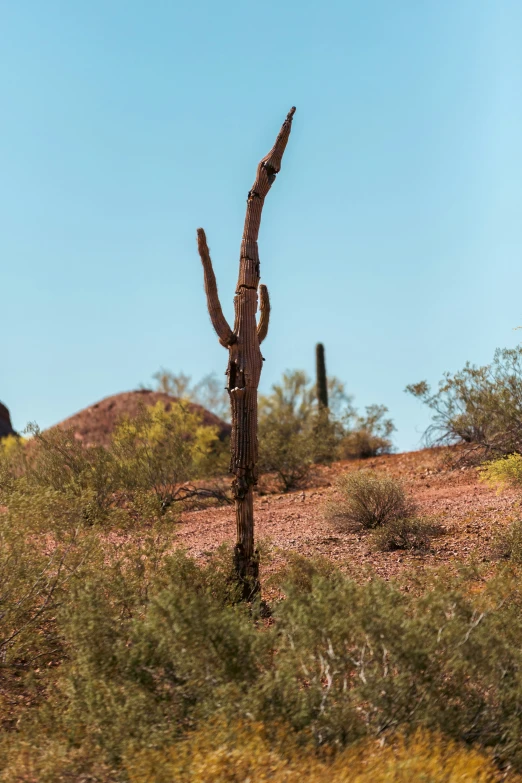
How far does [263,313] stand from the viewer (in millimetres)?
11320

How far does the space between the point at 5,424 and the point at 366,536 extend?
90.0 feet

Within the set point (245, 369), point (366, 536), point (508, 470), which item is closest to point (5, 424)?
point (366, 536)

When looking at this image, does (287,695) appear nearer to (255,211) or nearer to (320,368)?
(255,211)

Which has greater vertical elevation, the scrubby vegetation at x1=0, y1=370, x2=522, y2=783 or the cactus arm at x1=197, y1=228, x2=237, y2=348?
the cactus arm at x1=197, y1=228, x2=237, y2=348

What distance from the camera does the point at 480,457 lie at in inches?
755

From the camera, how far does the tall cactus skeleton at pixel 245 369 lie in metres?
9.95

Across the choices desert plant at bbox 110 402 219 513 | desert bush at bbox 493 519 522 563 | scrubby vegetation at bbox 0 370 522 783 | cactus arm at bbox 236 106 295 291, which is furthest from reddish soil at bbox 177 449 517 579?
cactus arm at bbox 236 106 295 291

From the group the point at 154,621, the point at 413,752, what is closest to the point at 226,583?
the point at 154,621

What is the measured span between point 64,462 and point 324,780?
13971 millimetres

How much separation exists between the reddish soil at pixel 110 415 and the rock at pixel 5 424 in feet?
19.2

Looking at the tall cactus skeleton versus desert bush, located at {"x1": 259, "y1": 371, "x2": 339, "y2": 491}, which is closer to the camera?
the tall cactus skeleton

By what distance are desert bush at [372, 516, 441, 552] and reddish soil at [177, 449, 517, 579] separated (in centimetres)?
17

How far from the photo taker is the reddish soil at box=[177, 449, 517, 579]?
11.7m

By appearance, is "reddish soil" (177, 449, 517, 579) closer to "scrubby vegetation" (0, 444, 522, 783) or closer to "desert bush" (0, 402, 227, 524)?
"desert bush" (0, 402, 227, 524)
